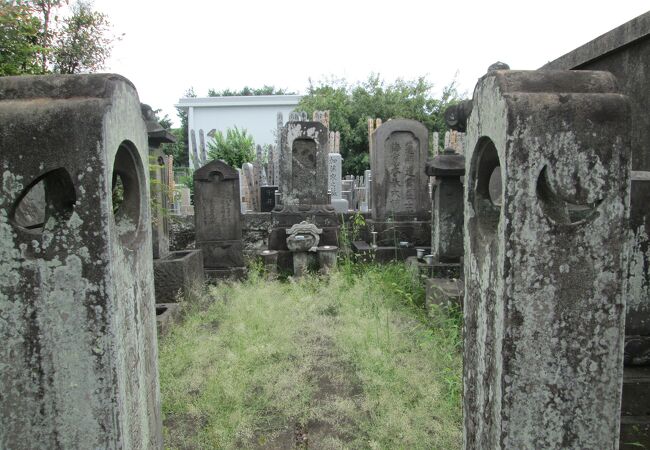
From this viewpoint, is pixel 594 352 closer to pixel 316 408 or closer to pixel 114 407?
pixel 114 407

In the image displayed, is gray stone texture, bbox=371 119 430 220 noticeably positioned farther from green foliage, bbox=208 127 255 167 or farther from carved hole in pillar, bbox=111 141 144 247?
green foliage, bbox=208 127 255 167

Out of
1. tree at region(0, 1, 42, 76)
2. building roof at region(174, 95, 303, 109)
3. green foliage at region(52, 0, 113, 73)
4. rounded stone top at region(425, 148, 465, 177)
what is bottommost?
rounded stone top at region(425, 148, 465, 177)

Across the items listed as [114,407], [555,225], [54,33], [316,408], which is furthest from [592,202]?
[54,33]

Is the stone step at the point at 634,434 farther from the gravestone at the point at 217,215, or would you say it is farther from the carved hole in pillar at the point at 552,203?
the gravestone at the point at 217,215

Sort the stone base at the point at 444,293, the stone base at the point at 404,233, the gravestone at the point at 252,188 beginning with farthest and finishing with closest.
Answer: the gravestone at the point at 252,188 → the stone base at the point at 404,233 → the stone base at the point at 444,293

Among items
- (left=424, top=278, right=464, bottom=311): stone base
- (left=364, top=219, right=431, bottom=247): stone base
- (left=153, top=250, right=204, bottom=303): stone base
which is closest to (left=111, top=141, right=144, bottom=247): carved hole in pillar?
(left=424, top=278, right=464, bottom=311): stone base

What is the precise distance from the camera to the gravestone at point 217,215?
274 inches

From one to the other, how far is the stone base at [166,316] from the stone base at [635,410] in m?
3.64

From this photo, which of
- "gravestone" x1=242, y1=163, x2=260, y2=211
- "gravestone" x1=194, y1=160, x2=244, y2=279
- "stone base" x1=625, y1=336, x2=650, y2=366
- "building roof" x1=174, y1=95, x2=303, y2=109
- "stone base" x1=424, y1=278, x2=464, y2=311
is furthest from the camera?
"building roof" x1=174, y1=95, x2=303, y2=109

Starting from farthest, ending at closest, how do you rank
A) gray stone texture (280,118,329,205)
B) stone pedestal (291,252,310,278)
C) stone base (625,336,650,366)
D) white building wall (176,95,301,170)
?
white building wall (176,95,301,170), gray stone texture (280,118,329,205), stone pedestal (291,252,310,278), stone base (625,336,650,366)

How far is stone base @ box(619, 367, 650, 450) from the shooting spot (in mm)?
2291

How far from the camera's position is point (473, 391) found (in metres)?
1.93

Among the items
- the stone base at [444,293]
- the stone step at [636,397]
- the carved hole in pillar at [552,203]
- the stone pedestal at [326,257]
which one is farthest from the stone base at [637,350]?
the stone pedestal at [326,257]

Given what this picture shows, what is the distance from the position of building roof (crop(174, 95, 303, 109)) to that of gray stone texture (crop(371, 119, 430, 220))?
890 inches
